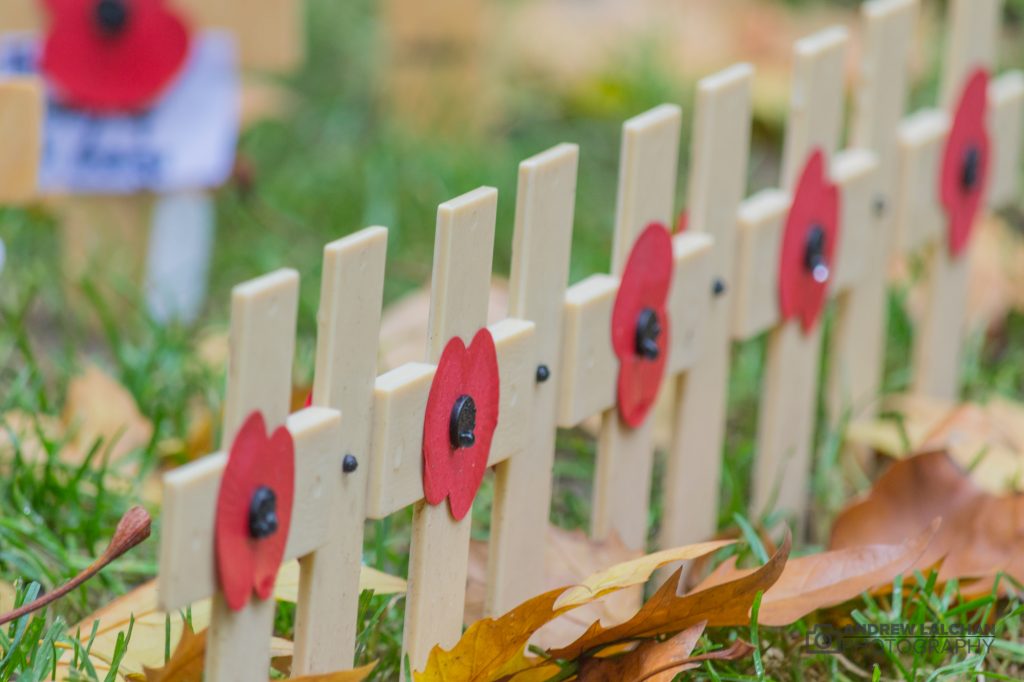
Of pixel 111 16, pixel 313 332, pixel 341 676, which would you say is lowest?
pixel 313 332

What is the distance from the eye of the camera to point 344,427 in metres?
1.04

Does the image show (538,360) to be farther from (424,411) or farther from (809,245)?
(809,245)

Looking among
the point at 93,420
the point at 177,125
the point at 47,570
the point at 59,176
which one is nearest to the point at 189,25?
the point at 177,125

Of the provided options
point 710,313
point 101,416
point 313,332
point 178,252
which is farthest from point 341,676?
point 178,252

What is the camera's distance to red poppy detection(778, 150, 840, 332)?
4.88 ft

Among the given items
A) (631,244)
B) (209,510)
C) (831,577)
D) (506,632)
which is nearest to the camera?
(209,510)

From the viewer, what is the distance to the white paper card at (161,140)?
192cm

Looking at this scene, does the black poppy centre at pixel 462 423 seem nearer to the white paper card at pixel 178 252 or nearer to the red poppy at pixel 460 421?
the red poppy at pixel 460 421

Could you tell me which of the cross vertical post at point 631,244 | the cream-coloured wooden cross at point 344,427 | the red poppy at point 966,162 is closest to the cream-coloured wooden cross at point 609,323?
the cross vertical post at point 631,244

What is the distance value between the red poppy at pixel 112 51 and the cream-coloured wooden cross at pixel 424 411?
0.93m

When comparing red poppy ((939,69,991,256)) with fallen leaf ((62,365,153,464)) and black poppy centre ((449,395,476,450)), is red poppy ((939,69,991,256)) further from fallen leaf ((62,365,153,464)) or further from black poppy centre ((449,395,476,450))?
fallen leaf ((62,365,153,464))

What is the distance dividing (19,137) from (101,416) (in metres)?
0.32

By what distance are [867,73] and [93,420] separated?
3.10ft

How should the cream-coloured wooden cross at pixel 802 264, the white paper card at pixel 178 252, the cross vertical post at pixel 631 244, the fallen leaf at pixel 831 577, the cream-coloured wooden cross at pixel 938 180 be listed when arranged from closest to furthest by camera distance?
the fallen leaf at pixel 831 577 → the cross vertical post at pixel 631 244 → the cream-coloured wooden cross at pixel 802 264 → the cream-coloured wooden cross at pixel 938 180 → the white paper card at pixel 178 252
